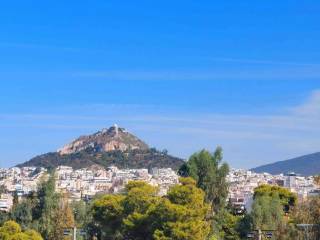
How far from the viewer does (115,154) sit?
18050 centimetres

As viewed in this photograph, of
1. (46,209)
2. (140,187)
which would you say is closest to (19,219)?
(46,209)

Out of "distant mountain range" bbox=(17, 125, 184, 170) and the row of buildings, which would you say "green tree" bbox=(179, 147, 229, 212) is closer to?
the row of buildings

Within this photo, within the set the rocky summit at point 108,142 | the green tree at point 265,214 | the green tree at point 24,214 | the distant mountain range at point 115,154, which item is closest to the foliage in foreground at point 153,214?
the green tree at point 265,214

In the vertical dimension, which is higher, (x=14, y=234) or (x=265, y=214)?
(x=265, y=214)

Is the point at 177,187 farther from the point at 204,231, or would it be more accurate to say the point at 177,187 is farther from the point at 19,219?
the point at 19,219

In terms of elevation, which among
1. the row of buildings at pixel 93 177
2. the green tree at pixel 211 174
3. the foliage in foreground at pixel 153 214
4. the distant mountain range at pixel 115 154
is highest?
the distant mountain range at pixel 115 154

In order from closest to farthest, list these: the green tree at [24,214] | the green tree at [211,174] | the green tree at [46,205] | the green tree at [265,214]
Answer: the green tree at [265,214], the green tree at [46,205], the green tree at [24,214], the green tree at [211,174]

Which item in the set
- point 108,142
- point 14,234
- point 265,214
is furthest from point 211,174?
point 108,142

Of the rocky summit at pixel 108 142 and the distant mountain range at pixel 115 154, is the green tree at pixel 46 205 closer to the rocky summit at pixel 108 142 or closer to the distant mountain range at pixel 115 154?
the distant mountain range at pixel 115 154

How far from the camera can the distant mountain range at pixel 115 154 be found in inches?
6939

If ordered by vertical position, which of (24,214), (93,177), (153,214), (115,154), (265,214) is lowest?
(153,214)

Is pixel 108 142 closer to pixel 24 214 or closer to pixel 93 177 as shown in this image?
pixel 93 177

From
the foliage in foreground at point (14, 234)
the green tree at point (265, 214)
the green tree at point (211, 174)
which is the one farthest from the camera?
the green tree at point (211, 174)

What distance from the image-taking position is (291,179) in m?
123
